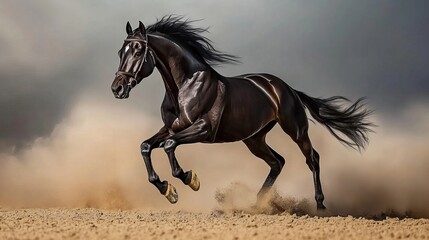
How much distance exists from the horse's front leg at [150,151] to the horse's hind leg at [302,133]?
1725 millimetres

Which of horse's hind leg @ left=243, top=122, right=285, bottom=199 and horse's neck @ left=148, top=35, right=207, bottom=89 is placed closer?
horse's neck @ left=148, top=35, right=207, bottom=89

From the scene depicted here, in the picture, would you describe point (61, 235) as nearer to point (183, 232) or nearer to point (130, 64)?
point (183, 232)

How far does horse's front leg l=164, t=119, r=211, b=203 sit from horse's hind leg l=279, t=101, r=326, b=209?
1.44 meters

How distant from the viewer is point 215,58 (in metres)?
8.78

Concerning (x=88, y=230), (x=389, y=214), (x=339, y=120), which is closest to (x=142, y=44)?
(x=88, y=230)

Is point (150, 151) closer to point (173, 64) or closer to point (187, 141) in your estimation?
point (187, 141)

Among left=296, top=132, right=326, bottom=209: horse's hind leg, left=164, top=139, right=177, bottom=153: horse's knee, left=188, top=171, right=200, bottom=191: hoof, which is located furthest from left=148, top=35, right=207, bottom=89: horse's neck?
left=296, top=132, right=326, bottom=209: horse's hind leg

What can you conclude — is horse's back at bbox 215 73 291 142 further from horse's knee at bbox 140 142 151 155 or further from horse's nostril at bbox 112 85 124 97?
horse's nostril at bbox 112 85 124 97

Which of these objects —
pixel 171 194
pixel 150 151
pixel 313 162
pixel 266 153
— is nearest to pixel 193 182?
pixel 171 194

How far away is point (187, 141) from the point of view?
25.7 ft

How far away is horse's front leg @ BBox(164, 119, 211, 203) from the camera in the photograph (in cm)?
766

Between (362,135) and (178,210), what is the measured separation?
2.75 meters

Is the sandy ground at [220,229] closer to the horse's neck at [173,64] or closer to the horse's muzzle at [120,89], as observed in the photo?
the horse's muzzle at [120,89]

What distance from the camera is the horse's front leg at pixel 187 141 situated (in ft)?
25.1
